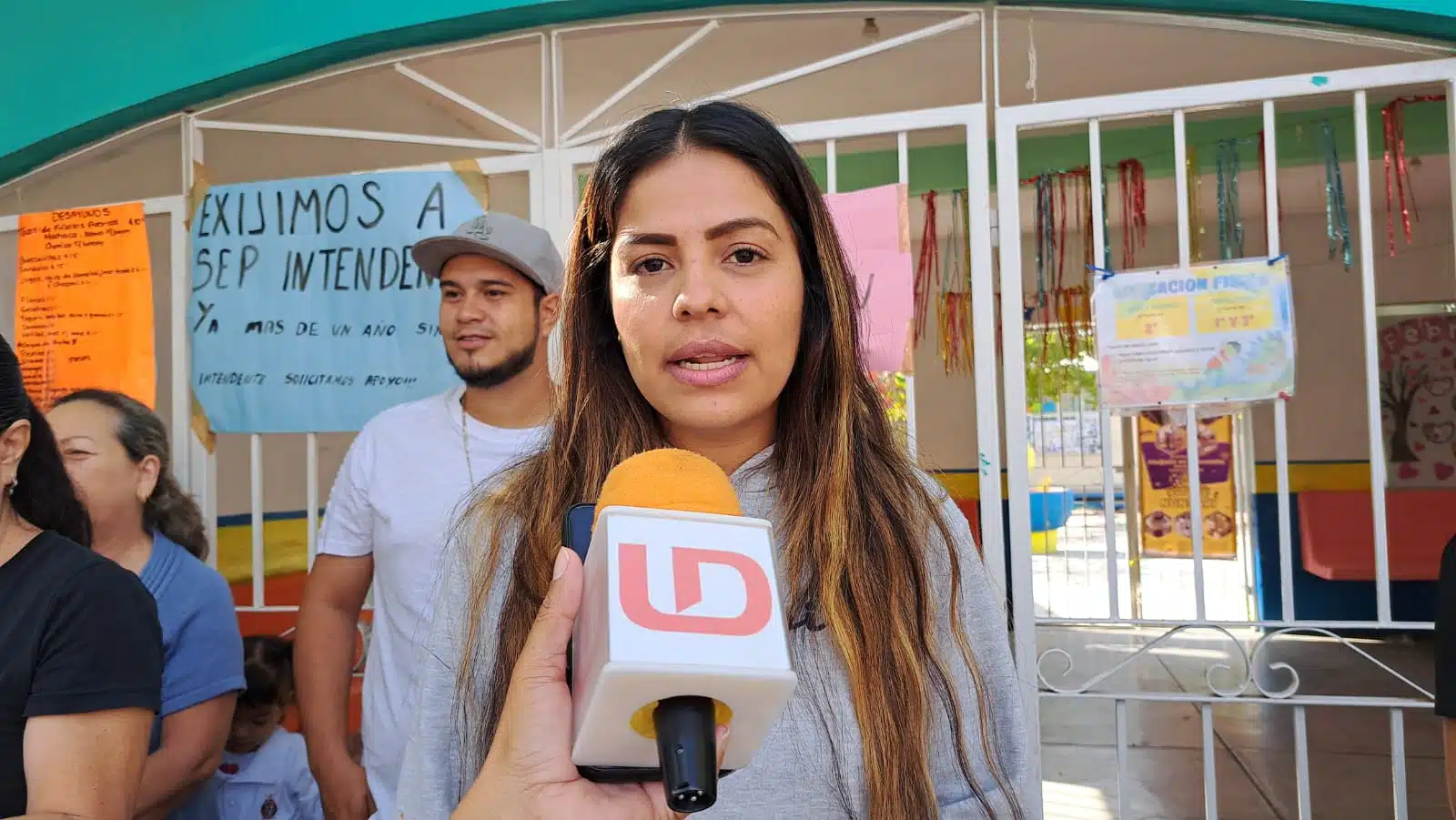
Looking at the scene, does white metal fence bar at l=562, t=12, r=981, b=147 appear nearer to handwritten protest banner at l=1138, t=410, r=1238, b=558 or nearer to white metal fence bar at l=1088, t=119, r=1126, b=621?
white metal fence bar at l=1088, t=119, r=1126, b=621

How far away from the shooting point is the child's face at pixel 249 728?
2.68m

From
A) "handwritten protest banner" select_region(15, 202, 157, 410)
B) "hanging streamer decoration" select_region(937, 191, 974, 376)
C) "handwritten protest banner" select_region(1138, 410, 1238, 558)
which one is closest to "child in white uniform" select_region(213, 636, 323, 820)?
"handwritten protest banner" select_region(15, 202, 157, 410)

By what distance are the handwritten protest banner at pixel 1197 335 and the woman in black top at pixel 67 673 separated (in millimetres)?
2051

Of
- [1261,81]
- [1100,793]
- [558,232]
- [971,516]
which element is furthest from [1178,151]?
[971,516]

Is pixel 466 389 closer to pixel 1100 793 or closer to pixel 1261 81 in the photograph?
pixel 1261 81

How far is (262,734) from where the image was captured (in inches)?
106

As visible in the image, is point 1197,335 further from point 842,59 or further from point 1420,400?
point 1420,400

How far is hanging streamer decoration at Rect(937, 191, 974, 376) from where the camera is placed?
5504 millimetres

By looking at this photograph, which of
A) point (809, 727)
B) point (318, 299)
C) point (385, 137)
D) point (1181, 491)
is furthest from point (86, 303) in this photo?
point (1181, 491)

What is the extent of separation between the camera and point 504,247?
7.20ft

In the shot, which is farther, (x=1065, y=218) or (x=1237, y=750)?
(x=1065, y=218)

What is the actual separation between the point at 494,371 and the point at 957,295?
4534 mm

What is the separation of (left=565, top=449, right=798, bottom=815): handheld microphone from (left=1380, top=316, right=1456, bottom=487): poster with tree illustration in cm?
780

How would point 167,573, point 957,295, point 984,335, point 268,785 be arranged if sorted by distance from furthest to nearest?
point 957,295 < point 268,785 < point 984,335 < point 167,573
